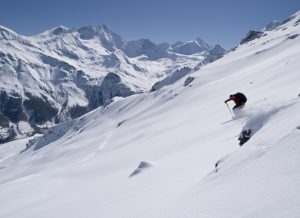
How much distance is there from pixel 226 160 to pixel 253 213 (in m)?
4.54

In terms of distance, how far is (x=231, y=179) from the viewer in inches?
378

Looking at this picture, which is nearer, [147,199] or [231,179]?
[231,179]

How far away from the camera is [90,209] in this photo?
15.8 metres

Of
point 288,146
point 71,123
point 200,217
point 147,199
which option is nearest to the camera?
point 200,217

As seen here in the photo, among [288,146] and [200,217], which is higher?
[288,146]

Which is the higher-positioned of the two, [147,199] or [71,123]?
[71,123]

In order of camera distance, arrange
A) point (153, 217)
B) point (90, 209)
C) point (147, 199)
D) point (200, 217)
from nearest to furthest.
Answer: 1. point (200, 217)
2. point (153, 217)
3. point (147, 199)
4. point (90, 209)

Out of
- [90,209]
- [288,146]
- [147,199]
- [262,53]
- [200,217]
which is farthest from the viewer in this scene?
[262,53]

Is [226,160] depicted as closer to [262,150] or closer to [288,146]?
[262,150]

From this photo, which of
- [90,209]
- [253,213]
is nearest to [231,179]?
[253,213]

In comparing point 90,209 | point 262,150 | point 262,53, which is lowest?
point 90,209

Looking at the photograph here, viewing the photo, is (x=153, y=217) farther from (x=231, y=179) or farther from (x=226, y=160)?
(x=226, y=160)

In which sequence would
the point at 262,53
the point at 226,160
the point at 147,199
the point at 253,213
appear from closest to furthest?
1. the point at 253,213
2. the point at 226,160
3. the point at 147,199
4. the point at 262,53

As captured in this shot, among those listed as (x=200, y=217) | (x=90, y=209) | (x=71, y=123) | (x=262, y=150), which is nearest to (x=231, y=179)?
(x=262, y=150)
